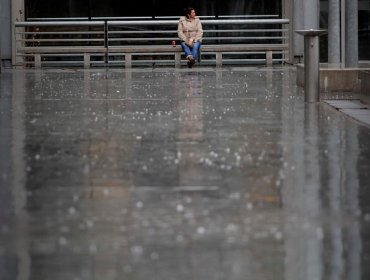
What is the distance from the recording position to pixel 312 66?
66.0 ft

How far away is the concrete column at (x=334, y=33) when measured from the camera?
2389 cm

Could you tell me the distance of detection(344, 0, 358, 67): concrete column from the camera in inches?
893

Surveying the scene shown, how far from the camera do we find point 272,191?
975cm

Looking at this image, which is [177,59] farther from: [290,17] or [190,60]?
[290,17]

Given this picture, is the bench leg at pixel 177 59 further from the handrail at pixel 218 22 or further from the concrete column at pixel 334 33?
the concrete column at pixel 334 33

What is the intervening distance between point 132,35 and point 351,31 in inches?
639

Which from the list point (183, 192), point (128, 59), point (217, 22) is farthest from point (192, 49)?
point (183, 192)

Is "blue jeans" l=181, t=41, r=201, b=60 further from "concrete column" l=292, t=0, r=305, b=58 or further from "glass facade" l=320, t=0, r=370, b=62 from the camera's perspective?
"glass facade" l=320, t=0, r=370, b=62

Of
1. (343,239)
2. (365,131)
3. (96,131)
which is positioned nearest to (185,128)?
(96,131)

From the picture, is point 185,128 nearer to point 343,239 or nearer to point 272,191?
point 272,191

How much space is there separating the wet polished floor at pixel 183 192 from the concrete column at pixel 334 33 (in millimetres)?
4931

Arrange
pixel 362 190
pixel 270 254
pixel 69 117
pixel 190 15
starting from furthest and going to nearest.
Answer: pixel 190 15, pixel 69 117, pixel 362 190, pixel 270 254

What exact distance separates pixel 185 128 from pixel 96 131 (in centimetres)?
105

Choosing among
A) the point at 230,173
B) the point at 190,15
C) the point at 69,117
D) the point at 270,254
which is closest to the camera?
the point at 270,254
